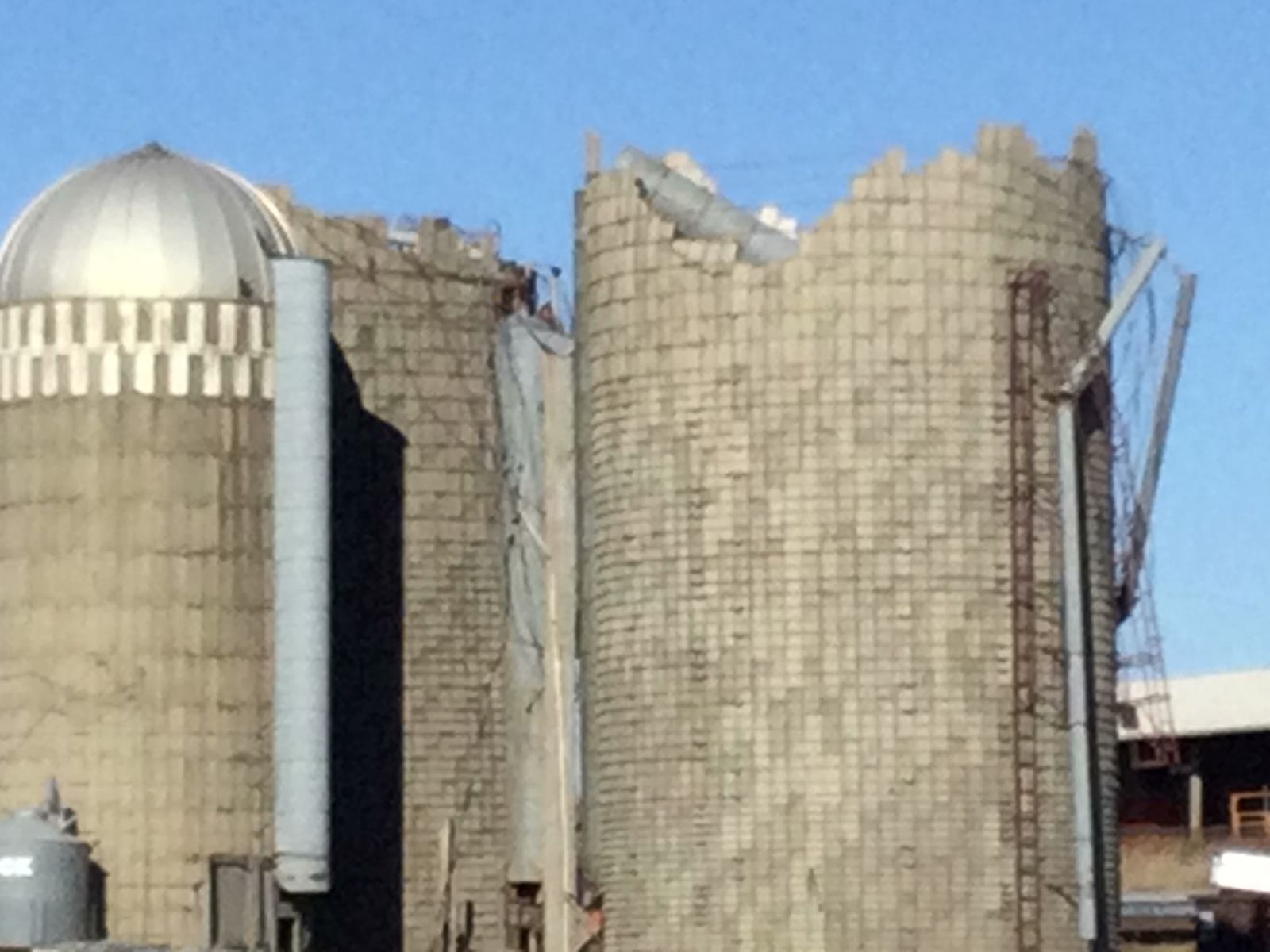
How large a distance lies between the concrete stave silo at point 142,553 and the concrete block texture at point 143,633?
0.03m

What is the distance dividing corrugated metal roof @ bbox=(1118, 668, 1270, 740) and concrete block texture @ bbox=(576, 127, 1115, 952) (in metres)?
15.2

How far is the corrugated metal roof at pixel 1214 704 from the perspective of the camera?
75.4 metres

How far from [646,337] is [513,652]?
7.76 meters

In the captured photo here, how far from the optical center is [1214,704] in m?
77.1

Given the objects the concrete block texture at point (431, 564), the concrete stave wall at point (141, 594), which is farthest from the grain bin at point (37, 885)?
the concrete block texture at point (431, 564)

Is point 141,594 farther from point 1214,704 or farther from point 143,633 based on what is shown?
point 1214,704

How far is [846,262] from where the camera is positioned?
193 feet

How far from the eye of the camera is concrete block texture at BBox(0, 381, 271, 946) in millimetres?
60906

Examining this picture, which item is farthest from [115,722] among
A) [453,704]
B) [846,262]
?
[846,262]

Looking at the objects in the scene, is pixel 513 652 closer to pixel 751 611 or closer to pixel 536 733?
pixel 536 733

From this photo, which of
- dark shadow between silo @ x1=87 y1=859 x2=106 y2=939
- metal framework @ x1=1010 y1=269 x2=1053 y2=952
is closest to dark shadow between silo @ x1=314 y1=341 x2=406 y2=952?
dark shadow between silo @ x1=87 y1=859 x2=106 y2=939

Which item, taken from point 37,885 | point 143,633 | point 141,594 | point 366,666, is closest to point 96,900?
point 37,885

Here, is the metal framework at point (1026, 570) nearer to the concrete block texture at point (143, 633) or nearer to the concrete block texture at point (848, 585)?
the concrete block texture at point (848, 585)

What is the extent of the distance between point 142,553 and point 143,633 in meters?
1.22
